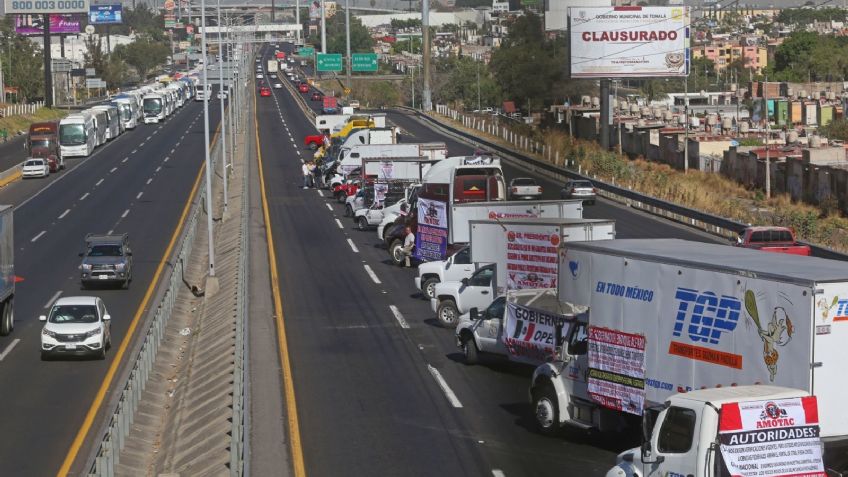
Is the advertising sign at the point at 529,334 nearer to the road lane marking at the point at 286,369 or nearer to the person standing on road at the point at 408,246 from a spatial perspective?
the road lane marking at the point at 286,369

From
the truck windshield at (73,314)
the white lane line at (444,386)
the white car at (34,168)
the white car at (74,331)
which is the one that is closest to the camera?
the white lane line at (444,386)

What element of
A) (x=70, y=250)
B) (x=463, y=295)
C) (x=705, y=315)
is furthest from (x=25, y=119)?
(x=705, y=315)

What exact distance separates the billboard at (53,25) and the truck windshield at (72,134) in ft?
178

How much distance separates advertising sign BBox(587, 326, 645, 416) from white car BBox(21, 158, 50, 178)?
203ft

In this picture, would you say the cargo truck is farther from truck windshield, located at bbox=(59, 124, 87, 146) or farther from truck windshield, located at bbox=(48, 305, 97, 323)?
truck windshield, located at bbox=(59, 124, 87, 146)

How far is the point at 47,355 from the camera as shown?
98.0 feet

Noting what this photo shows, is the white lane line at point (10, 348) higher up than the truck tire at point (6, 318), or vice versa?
the truck tire at point (6, 318)

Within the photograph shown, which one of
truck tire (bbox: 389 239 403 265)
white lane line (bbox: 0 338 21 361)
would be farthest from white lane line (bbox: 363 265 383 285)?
white lane line (bbox: 0 338 21 361)

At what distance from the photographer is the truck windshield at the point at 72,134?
87375mm

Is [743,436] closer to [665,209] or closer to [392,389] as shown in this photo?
[392,389]

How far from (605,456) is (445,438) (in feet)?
8.87

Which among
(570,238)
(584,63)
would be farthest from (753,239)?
(584,63)

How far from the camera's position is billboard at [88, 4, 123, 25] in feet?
571

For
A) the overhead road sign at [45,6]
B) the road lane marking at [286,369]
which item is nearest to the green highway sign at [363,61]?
the overhead road sign at [45,6]
